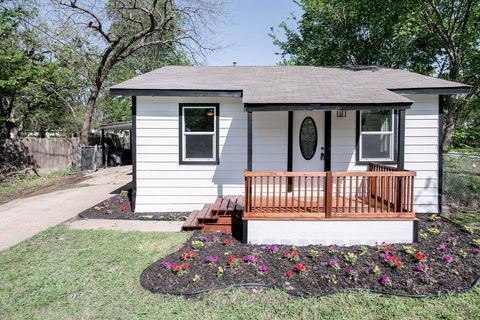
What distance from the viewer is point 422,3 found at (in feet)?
32.9

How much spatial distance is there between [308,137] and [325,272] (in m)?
3.48

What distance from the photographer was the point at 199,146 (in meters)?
6.66

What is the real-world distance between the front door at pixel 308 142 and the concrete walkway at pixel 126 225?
3.00 meters

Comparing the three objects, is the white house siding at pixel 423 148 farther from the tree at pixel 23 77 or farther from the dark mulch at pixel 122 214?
the tree at pixel 23 77

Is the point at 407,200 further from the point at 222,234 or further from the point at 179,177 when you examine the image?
the point at 179,177

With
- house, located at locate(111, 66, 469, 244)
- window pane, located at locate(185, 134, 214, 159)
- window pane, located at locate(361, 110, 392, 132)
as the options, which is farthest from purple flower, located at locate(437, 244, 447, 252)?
window pane, located at locate(185, 134, 214, 159)

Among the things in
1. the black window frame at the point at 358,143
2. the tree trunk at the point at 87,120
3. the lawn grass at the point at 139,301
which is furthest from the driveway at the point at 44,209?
the black window frame at the point at 358,143

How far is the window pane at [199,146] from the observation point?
6.64 m

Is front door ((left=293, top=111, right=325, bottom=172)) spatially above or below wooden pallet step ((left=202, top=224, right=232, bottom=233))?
above

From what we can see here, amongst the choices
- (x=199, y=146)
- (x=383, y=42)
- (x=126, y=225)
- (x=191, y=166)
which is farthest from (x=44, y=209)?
(x=383, y=42)

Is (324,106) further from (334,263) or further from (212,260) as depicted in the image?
(212,260)

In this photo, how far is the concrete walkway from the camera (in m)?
5.61

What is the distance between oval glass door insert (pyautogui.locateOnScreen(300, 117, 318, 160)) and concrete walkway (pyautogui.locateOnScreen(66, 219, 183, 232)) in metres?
3.20

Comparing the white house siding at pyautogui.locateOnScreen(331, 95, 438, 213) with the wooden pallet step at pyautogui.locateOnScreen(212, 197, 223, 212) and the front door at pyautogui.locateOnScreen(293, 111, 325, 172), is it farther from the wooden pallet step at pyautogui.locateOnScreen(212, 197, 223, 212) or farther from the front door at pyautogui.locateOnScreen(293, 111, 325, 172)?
the wooden pallet step at pyautogui.locateOnScreen(212, 197, 223, 212)
